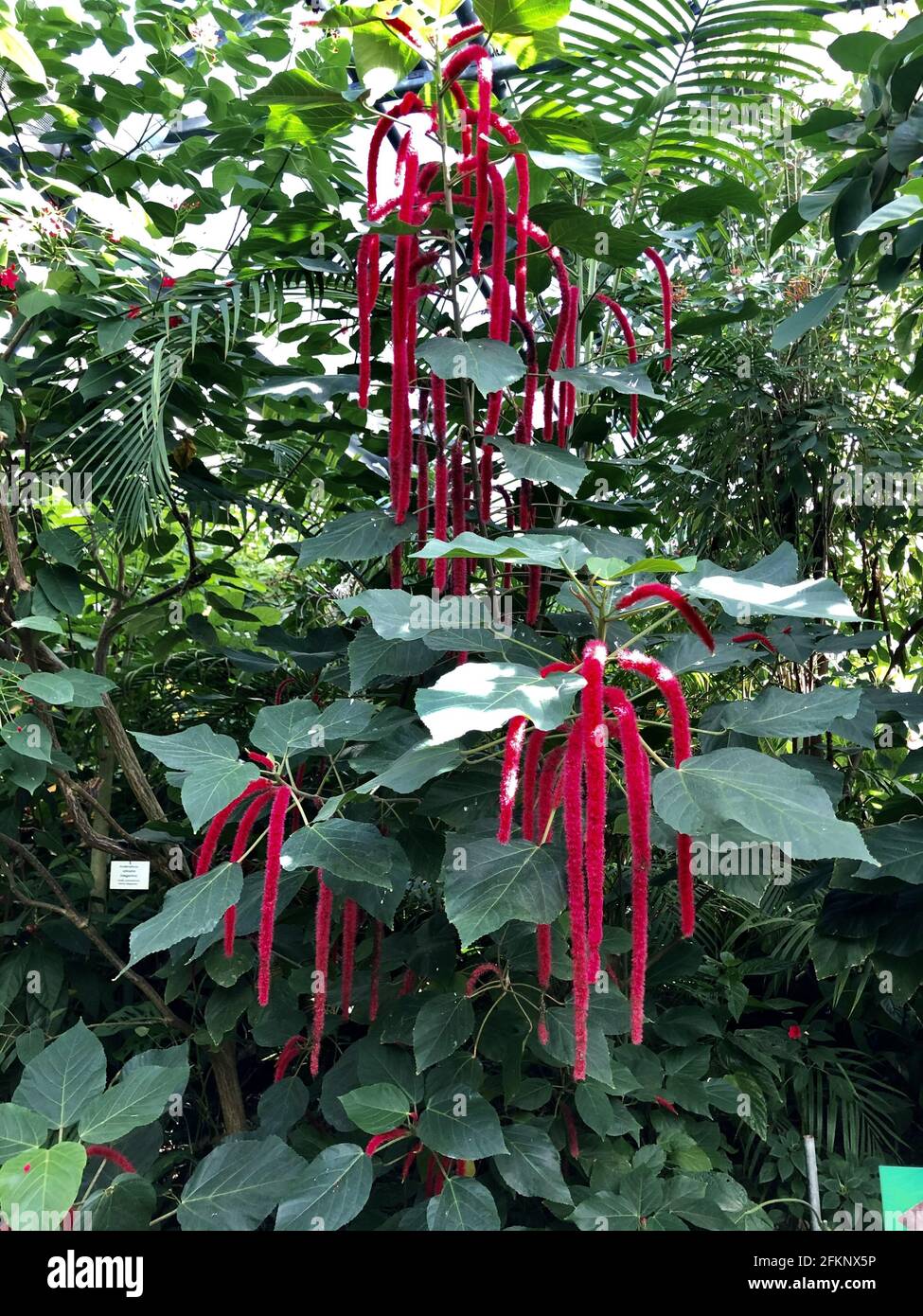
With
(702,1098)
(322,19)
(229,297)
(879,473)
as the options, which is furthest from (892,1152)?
(322,19)

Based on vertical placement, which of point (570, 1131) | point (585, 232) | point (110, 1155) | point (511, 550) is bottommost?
point (570, 1131)

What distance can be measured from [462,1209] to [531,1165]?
0.12m

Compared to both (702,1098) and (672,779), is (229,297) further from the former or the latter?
(702,1098)

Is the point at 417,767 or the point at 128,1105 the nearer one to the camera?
the point at 417,767

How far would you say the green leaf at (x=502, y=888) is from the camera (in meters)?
1.02

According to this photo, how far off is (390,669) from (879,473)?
4.72 ft

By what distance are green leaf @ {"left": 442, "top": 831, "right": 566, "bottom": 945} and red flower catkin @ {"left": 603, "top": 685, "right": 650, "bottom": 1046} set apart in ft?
0.41

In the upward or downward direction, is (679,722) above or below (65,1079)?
above

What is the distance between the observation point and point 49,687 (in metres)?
1.52

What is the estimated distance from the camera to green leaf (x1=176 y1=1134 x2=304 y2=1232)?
125cm

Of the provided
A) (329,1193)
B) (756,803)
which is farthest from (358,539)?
→ (329,1193)

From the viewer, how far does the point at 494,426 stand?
1402mm

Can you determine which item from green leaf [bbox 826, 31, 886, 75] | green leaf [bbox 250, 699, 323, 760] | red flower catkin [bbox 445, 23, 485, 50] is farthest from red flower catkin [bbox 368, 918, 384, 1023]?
green leaf [bbox 826, 31, 886, 75]

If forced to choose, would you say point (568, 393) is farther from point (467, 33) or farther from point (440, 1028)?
point (440, 1028)
